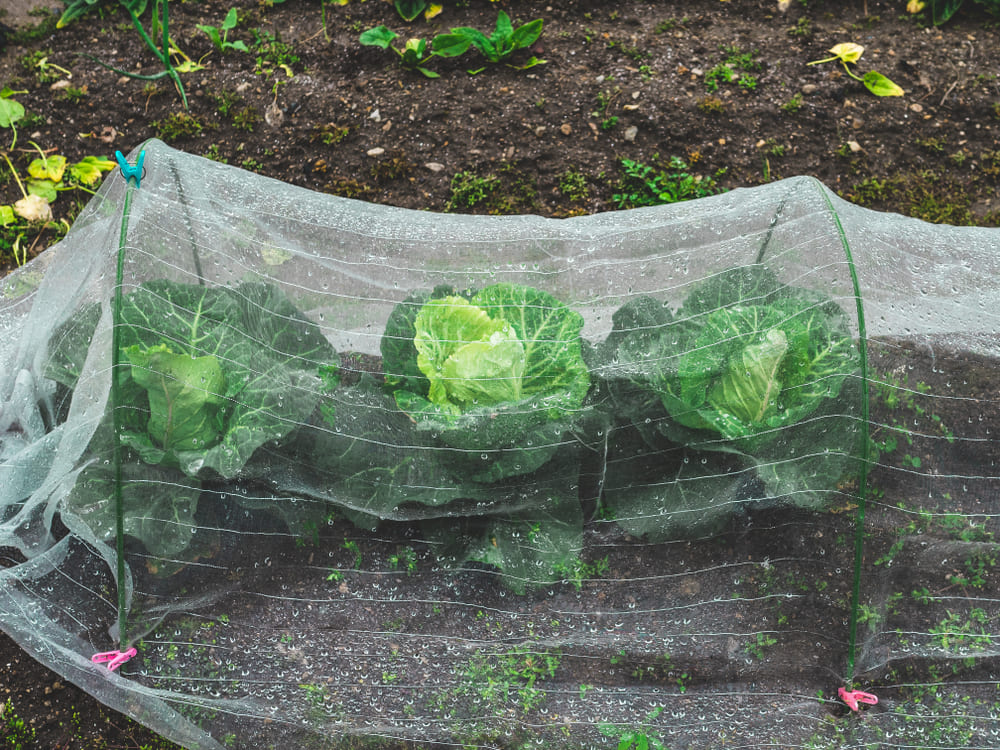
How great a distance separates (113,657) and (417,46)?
300 centimetres

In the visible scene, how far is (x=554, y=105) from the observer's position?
3.91m

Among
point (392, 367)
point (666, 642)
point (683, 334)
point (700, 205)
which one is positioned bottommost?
point (666, 642)

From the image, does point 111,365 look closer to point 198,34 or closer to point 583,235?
point 583,235

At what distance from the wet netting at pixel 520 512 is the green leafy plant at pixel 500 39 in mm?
2048

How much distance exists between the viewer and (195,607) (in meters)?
2.24

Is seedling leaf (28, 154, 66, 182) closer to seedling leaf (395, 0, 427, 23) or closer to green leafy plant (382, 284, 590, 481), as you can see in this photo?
seedling leaf (395, 0, 427, 23)

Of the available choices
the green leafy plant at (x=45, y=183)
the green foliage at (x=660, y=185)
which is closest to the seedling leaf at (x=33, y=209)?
the green leafy plant at (x=45, y=183)

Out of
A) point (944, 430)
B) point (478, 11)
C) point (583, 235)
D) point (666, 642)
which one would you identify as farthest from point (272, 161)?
point (944, 430)

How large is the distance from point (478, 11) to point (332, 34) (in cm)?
76

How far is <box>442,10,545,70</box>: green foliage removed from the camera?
395 cm

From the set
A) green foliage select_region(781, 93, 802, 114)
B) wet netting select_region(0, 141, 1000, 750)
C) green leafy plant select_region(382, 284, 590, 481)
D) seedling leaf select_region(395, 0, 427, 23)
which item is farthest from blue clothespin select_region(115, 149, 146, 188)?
green foliage select_region(781, 93, 802, 114)

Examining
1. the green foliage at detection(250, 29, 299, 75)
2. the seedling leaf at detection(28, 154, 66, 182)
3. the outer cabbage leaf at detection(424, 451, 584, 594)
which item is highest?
the green foliage at detection(250, 29, 299, 75)

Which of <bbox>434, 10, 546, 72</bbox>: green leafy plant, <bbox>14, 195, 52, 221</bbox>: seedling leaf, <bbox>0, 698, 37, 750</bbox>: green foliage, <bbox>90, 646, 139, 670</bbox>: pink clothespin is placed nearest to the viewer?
<bbox>90, 646, 139, 670</bbox>: pink clothespin

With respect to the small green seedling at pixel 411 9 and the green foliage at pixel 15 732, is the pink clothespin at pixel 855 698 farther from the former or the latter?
the small green seedling at pixel 411 9
